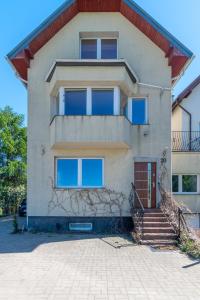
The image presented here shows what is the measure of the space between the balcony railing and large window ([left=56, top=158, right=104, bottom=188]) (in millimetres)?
6999

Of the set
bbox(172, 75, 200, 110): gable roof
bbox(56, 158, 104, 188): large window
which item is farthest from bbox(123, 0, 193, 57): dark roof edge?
bbox(172, 75, 200, 110): gable roof

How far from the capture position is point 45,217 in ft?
49.4

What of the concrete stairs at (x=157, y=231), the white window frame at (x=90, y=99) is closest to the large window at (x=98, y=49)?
the white window frame at (x=90, y=99)

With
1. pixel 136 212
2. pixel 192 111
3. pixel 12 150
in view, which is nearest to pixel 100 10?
pixel 136 212

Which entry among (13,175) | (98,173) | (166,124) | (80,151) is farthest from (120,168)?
(13,175)

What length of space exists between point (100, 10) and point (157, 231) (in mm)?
10821

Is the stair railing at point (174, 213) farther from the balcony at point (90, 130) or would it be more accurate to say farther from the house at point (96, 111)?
the balcony at point (90, 130)

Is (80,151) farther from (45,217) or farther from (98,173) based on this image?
(45,217)

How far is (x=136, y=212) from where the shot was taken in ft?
46.8

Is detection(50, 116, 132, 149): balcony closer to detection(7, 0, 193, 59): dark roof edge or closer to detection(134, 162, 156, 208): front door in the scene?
detection(134, 162, 156, 208): front door

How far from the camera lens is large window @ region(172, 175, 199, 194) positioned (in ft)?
61.0

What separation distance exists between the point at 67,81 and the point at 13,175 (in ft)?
77.8

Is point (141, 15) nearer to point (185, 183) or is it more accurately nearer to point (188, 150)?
point (188, 150)

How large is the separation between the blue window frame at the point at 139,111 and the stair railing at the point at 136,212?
3126 mm
